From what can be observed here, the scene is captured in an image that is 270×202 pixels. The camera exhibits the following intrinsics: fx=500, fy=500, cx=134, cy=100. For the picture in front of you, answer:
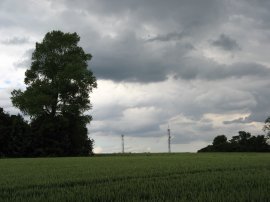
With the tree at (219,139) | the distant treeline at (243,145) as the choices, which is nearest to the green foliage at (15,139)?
the distant treeline at (243,145)

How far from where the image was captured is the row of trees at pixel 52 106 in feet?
245

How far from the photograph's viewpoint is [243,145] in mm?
126000

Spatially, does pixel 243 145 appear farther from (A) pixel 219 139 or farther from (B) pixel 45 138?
(B) pixel 45 138

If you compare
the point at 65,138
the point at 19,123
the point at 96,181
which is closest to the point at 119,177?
the point at 96,181

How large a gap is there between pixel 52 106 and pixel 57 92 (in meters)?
2.31

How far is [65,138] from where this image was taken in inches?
2950

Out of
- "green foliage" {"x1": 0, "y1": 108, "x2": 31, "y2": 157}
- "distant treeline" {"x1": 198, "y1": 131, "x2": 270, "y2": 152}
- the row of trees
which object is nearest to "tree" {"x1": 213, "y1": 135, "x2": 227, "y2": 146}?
"distant treeline" {"x1": 198, "y1": 131, "x2": 270, "y2": 152}

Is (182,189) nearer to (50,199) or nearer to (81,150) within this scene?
(50,199)

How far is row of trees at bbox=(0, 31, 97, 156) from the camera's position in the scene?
245 ft

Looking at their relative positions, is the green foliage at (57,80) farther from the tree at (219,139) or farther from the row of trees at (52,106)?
the tree at (219,139)

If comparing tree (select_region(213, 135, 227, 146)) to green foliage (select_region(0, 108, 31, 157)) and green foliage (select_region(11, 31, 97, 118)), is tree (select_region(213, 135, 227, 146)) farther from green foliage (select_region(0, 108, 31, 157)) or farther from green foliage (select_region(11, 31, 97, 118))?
green foliage (select_region(0, 108, 31, 157))

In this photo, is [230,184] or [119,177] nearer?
[230,184]

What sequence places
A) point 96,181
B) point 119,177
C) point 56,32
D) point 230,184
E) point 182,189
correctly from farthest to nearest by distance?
1. point 56,32
2. point 119,177
3. point 96,181
4. point 230,184
5. point 182,189

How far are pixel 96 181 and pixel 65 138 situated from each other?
2293 inches
